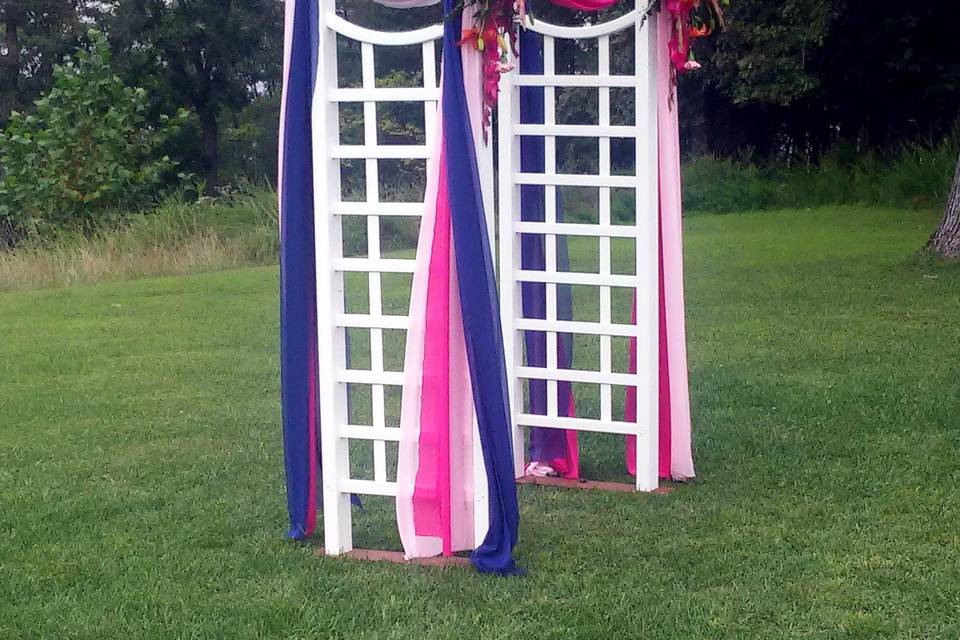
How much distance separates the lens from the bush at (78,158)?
1756 centimetres

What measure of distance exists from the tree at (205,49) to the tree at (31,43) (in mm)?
1425

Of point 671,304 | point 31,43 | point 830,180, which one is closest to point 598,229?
point 671,304

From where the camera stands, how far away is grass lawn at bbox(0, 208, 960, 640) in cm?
374

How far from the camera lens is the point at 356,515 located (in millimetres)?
4848

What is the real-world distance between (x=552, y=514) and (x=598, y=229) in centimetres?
111

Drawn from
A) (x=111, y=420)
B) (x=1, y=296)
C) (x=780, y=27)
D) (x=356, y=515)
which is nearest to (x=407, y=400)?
(x=356, y=515)

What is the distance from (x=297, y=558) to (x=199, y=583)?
0.36 meters

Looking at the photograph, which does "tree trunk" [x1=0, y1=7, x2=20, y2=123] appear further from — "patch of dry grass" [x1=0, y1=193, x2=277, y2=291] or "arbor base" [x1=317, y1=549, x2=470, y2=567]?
"arbor base" [x1=317, y1=549, x2=470, y2=567]

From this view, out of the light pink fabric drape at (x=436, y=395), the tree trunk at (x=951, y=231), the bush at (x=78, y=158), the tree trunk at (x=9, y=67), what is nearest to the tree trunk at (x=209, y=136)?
the tree trunk at (x=9, y=67)

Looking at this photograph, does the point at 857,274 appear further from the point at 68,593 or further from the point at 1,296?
the point at 68,593

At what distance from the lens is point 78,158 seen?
18078 millimetres

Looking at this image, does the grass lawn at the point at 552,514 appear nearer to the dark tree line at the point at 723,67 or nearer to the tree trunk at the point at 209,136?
the dark tree line at the point at 723,67

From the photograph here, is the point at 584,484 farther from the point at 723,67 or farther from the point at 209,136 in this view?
the point at 209,136

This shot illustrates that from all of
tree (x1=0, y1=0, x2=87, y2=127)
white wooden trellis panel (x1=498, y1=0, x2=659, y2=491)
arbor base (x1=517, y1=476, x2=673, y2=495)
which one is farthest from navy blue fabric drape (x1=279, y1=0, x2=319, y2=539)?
tree (x1=0, y1=0, x2=87, y2=127)
